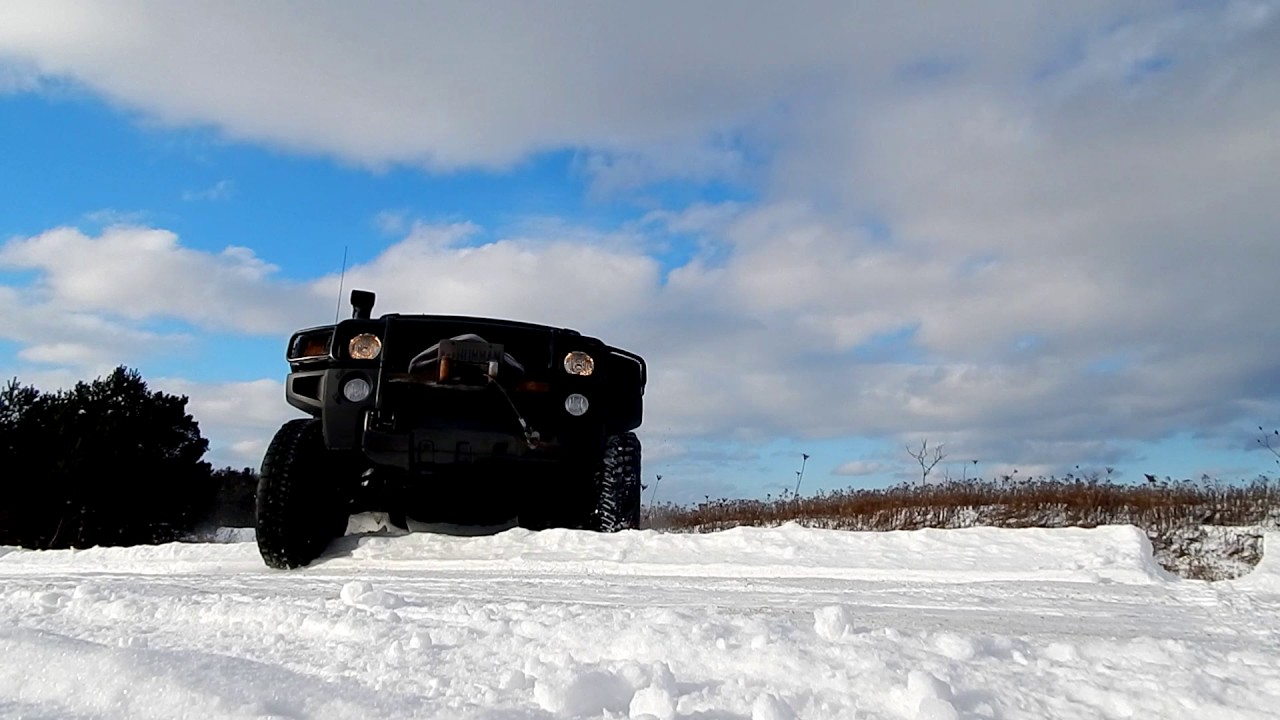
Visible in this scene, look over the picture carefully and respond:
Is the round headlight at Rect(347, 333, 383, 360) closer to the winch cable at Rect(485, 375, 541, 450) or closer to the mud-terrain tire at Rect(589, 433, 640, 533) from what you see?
the winch cable at Rect(485, 375, 541, 450)

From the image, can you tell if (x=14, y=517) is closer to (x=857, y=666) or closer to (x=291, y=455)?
(x=291, y=455)

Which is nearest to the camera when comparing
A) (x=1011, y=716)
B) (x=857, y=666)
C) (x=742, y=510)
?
(x=1011, y=716)

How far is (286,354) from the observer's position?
4.96 metres

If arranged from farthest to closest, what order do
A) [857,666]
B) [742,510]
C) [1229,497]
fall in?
[742,510] → [1229,497] → [857,666]

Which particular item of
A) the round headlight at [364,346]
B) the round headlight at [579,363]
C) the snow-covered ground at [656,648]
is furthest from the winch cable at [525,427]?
the snow-covered ground at [656,648]

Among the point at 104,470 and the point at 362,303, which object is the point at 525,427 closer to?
the point at 362,303

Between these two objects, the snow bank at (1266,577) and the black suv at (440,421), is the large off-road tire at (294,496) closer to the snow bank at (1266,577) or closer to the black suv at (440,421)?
the black suv at (440,421)

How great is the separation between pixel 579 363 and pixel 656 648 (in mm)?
2969

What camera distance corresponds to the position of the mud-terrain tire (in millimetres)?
4875

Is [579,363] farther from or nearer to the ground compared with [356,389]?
farther from the ground

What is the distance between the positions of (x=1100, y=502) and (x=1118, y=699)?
8.79 meters

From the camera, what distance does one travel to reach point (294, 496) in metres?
4.50

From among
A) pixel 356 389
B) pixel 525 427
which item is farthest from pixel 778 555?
pixel 356 389

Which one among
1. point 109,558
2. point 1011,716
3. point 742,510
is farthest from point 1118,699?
point 742,510
